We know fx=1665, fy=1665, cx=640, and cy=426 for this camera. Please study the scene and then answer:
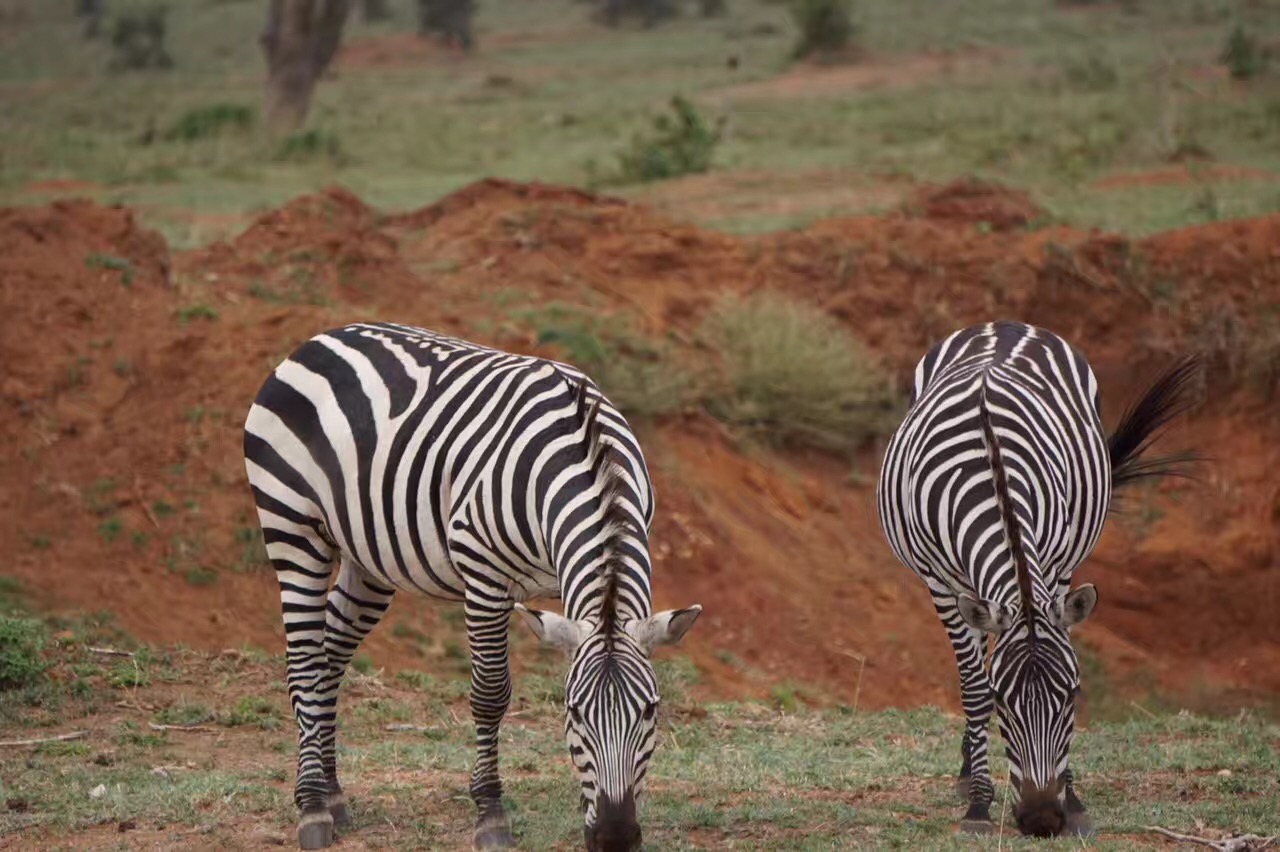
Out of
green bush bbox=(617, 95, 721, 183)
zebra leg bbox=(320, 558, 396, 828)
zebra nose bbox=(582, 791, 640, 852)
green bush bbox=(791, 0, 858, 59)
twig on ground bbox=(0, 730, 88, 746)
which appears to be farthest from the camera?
green bush bbox=(791, 0, 858, 59)

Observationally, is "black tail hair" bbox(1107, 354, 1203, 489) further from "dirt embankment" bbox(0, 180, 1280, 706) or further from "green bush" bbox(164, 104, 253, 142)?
"green bush" bbox(164, 104, 253, 142)

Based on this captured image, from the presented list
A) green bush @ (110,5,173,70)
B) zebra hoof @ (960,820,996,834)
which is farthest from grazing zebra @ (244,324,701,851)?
green bush @ (110,5,173,70)

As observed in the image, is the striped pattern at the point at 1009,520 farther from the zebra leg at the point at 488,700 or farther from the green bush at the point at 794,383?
the green bush at the point at 794,383

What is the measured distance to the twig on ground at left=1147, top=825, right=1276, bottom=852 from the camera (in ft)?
22.3

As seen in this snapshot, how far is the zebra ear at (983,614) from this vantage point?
21.4 feet

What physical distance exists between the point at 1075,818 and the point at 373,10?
47.8m

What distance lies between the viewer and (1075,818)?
704 cm

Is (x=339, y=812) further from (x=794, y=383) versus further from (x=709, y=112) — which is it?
(x=709, y=112)

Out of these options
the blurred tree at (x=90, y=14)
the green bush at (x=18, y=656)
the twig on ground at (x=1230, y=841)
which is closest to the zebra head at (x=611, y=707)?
the twig on ground at (x=1230, y=841)

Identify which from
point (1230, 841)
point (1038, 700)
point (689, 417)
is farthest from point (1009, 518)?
point (689, 417)

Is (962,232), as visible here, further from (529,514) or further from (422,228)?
(529,514)

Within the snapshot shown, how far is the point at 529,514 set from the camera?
670cm

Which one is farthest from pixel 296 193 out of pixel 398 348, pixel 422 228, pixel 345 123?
pixel 398 348

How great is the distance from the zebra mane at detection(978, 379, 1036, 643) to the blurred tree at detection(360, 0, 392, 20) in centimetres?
4660
